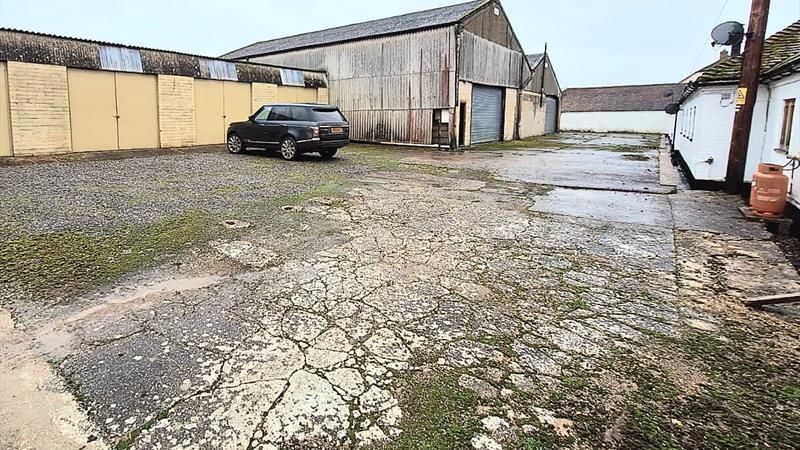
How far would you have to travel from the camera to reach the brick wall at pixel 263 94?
20.1m

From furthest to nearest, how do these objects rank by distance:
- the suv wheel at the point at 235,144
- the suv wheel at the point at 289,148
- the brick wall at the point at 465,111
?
the brick wall at the point at 465,111, the suv wheel at the point at 235,144, the suv wheel at the point at 289,148

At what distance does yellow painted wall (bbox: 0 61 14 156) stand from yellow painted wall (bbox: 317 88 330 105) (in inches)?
489

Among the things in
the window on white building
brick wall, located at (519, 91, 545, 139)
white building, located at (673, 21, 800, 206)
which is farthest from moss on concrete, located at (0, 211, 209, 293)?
brick wall, located at (519, 91, 545, 139)

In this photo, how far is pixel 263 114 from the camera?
46.6 ft

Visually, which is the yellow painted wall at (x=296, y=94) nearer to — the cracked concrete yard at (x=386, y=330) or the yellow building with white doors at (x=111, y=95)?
the yellow building with white doors at (x=111, y=95)

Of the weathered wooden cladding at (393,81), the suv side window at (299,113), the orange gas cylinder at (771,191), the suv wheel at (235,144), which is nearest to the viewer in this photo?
the orange gas cylinder at (771,191)

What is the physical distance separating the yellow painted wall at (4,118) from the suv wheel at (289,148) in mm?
7599

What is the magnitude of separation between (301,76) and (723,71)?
17.1 m

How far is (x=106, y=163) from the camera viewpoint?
495 inches

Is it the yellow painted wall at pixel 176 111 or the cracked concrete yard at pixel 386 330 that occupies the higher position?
the yellow painted wall at pixel 176 111

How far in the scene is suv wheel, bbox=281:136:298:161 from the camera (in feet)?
44.2

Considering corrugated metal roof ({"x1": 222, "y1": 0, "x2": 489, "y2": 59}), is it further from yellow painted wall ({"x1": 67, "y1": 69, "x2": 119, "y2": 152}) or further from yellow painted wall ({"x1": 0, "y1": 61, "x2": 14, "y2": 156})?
yellow painted wall ({"x1": 0, "y1": 61, "x2": 14, "y2": 156})

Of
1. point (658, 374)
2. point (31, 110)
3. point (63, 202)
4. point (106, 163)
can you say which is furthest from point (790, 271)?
point (31, 110)

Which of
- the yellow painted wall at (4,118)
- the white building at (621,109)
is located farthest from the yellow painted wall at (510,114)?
the white building at (621,109)
